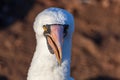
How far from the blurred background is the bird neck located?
271 centimetres

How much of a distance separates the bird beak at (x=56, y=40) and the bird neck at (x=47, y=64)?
0.04 metres

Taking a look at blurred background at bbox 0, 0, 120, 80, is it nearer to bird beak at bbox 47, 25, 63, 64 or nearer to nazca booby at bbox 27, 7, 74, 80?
nazca booby at bbox 27, 7, 74, 80

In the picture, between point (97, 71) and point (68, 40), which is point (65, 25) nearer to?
point (68, 40)

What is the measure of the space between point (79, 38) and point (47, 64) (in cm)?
369

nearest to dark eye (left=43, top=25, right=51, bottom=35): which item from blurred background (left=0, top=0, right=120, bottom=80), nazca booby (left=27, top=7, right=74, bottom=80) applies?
nazca booby (left=27, top=7, right=74, bottom=80)

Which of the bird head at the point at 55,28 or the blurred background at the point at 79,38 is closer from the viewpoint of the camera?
the bird head at the point at 55,28

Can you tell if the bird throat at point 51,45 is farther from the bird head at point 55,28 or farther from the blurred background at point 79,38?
the blurred background at point 79,38

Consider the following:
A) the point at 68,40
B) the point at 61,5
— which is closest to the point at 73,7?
the point at 61,5

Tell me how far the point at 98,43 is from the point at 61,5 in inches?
38.0

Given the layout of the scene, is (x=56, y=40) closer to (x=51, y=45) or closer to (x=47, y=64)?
(x=51, y=45)

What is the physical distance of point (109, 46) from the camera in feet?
21.5

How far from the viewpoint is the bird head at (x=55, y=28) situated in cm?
286

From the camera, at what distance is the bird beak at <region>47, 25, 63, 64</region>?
9.33 feet

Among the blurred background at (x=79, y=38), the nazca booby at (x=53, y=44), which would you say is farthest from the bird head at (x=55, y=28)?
the blurred background at (x=79, y=38)
